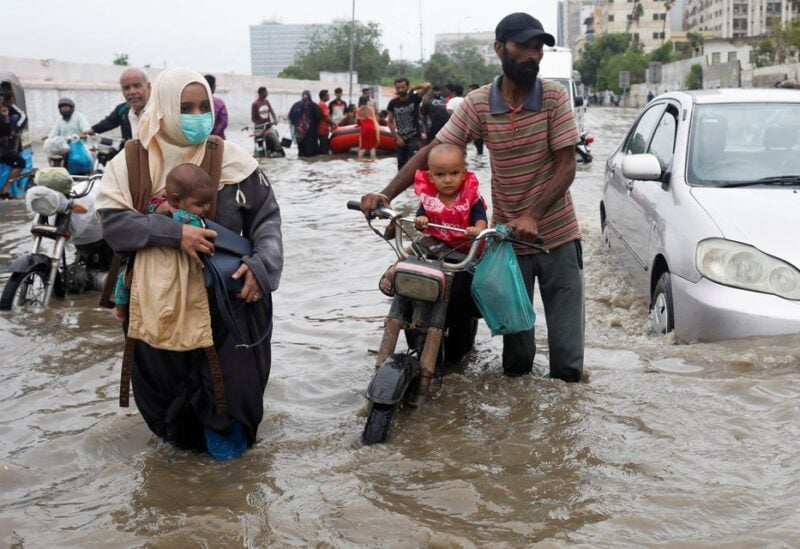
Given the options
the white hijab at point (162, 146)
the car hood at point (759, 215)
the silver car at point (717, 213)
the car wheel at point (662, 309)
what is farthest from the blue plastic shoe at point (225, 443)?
the car hood at point (759, 215)

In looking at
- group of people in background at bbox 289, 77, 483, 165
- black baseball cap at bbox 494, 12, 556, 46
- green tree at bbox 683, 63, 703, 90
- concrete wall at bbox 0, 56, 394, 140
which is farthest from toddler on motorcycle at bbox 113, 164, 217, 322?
green tree at bbox 683, 63, 703, 90

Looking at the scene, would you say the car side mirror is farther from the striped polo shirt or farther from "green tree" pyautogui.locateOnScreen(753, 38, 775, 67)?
"green tree" pyautogui.locateOnScreen(753, 38, 775, 67)

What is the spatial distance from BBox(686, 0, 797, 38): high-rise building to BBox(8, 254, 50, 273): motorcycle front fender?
11713 cm

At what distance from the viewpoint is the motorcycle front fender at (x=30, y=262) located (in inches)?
298

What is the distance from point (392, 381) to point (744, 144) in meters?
3.36

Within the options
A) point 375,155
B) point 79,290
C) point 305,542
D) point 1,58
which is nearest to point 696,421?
point 305,542

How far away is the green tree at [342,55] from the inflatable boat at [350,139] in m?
70.1

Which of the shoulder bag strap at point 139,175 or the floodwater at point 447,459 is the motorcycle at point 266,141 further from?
the shoulder bag strap at point 139,175

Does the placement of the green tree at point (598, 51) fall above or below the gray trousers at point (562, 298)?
above

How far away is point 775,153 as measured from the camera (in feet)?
20.5

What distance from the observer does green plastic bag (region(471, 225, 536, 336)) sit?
4.41m

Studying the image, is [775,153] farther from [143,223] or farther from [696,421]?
[143,223]

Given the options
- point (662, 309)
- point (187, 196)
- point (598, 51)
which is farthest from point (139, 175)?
point (598, 51)

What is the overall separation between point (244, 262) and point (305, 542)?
1.10 m
